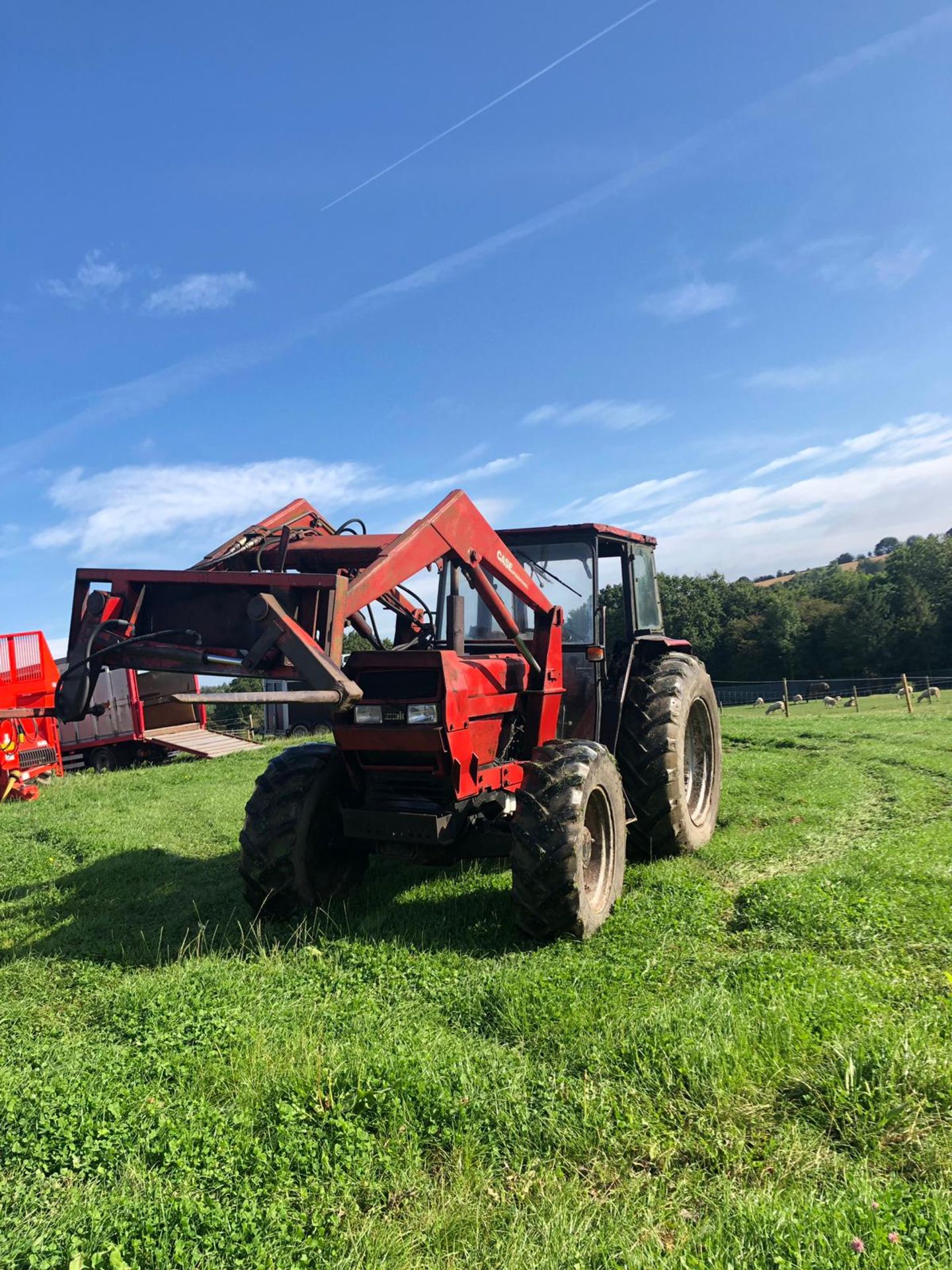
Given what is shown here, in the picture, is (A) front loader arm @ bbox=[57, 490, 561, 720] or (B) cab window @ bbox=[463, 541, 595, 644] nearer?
(A) front loader arm @ bbox=[57, 490, 561, 720]

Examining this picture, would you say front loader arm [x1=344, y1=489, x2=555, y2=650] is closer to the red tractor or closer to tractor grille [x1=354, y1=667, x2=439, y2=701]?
the red tractor

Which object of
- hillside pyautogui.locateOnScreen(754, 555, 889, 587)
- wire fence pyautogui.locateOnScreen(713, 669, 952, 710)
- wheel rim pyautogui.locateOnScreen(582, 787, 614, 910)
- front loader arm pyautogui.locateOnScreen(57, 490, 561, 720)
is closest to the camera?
front loader arm pyautogui.locateOnScreen(57, 490, 561, 720)

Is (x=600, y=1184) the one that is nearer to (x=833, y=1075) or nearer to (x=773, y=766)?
(x=833, y=1075)

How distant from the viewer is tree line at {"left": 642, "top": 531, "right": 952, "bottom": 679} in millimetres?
59906

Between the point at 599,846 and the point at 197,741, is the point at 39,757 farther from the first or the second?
the point at 599,846

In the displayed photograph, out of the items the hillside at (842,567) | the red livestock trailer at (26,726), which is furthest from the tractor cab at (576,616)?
the hillside at (842,567)

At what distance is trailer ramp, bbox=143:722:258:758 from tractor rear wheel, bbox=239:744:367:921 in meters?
12.7

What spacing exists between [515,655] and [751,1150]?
385 cm

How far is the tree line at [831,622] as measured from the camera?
59906 millimetres

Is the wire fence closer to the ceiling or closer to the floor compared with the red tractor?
closer to the floor

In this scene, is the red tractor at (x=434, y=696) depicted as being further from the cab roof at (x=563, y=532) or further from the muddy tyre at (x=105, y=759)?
the muddy tyre at (x=105, y=759)

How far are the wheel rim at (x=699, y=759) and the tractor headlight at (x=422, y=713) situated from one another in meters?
3.33

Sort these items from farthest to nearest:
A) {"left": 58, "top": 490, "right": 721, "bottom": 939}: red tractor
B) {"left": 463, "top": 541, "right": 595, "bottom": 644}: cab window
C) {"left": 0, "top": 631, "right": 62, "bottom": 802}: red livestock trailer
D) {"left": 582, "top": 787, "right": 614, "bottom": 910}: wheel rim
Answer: {"left": 0, "top": 631, "right": 62, "bottom": 802}: red livestock trailer
{"left": 463, "top": 541, "right": 595, "bottom": 644}: cab window
{"left": 582, "top": 787, "right": 614, "bottom": 910}: wheel rim
{"left": 58, "top": 490, "right": 721, "bottom": 939}: red tractor

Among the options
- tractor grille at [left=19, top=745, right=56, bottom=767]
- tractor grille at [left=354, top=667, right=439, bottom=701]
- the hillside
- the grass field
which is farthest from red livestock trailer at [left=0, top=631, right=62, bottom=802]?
the hillside
